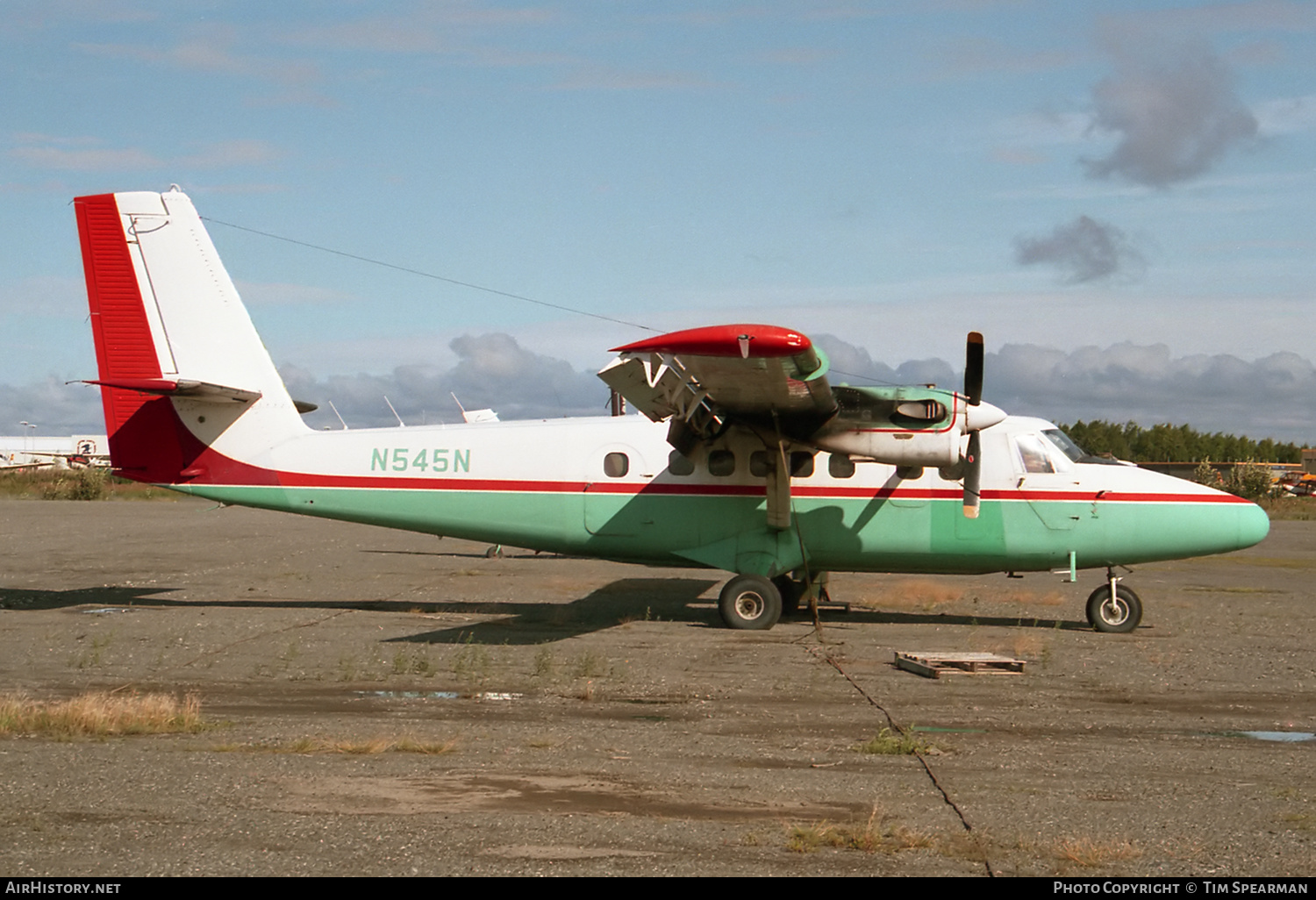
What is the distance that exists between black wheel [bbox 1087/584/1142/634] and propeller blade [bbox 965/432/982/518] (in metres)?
2.37

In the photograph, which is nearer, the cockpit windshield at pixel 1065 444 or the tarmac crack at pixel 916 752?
the tarmac crack at pixel 916 752

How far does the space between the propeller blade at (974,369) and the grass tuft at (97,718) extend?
9.85 meters

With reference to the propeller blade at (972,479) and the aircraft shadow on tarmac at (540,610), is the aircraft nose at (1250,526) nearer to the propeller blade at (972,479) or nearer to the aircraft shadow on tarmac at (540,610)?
the aircraft shadow on tarmac at (540,610)

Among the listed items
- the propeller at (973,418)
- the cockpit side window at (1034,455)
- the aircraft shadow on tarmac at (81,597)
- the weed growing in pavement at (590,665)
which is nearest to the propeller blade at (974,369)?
the propeller at (973,418)

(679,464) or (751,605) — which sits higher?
(679,464)

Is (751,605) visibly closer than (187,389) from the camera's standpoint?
Yes

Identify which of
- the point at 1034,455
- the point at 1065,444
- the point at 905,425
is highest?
the point at 905,425

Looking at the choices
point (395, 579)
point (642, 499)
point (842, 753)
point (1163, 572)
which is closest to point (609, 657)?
point (642, 499)

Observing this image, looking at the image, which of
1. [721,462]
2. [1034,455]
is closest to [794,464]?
[721,462]

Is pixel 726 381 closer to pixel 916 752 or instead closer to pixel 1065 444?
pixel 916 752

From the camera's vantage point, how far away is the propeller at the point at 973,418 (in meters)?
14.4

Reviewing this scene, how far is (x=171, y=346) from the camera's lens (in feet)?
53.9

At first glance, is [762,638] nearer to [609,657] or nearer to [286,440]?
[609,657]

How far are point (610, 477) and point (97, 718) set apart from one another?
8627 millimetres
